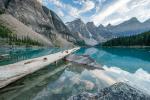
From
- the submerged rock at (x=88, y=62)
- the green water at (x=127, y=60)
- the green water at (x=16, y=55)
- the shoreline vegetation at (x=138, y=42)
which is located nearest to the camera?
the submerged rock at (x=88, y=62)

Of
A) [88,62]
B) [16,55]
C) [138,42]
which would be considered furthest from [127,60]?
[138,42]

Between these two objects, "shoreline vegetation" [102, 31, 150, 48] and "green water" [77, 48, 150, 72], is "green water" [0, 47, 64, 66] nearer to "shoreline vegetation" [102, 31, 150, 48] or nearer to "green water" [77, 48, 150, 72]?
"green water" [77, 48, 150, 72]

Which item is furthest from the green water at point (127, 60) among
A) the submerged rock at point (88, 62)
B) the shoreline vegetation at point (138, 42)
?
the shoreline vegetation at point (138, 42)

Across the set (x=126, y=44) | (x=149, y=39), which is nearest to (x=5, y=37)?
(x=126, y=44)

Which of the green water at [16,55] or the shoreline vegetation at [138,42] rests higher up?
the shoreline vegetation at [138,42]

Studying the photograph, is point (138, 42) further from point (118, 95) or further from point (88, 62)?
point (118, 95)

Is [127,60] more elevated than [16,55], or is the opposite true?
[16,55]

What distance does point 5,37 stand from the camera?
16575 centimetres

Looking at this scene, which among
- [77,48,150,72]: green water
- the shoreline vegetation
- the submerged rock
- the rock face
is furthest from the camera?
the shoreline vegetation

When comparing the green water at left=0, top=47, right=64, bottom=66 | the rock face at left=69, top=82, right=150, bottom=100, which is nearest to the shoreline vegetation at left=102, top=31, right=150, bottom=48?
the green water at left=0, top=47, right=64, bottom=66

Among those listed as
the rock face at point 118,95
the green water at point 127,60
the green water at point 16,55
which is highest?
the rock face at point 118,95

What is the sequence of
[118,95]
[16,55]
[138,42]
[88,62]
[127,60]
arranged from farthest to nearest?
[138,42], [16,55], [127,60], [88,62], [118,95]

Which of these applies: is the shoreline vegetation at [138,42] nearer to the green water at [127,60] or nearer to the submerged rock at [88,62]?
the green water at [127,60]

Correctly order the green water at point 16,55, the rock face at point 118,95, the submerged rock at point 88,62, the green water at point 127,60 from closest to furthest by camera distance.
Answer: the rock face at point 118,95
the submerged rock at point 88,62
the green water at point 127,60
the green water at point 16,55
